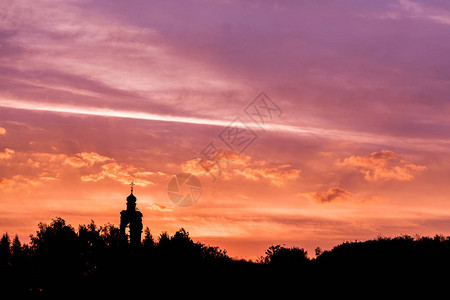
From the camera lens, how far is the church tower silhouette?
6912 cm

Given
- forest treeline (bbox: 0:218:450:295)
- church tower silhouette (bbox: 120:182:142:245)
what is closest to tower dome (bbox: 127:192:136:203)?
church tower silhouette (bbox: 120:182:142:245)

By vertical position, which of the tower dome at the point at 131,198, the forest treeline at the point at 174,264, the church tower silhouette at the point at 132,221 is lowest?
the forest treeline at the point at 174,264

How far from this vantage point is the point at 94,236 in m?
68.1

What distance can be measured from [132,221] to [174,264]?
17334 mm

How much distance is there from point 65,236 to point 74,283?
30.7 feet

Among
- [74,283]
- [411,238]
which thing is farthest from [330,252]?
[74,283]

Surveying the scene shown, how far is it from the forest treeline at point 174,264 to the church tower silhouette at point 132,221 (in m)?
1.14

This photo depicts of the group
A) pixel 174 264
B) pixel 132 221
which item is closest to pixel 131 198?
pixel 132 221

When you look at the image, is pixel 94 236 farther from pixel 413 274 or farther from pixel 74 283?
pixel 413 274

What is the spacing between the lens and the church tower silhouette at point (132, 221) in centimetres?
6912

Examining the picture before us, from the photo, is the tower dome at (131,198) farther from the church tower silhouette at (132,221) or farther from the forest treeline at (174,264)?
the forest treeline at (174,264)

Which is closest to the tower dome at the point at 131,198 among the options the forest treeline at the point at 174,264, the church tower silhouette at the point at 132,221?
the church tower silhouette at the point at 132,221

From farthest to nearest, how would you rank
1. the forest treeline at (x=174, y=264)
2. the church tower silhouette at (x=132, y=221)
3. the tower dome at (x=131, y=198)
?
the tower dome at (x=131, y=198)
the church tower silhouette at (x=132, y=221)
the forest treeline at (x=174, y=264)

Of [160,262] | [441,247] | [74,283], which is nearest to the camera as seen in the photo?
[441,247]
